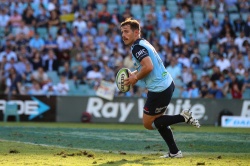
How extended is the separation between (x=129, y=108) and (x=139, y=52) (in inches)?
479

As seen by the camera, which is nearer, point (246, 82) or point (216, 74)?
point (246, 82)

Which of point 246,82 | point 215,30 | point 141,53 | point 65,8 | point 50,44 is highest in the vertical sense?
point 65,8

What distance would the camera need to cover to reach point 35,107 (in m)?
22.6

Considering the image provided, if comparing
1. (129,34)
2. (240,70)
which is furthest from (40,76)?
(129,34)

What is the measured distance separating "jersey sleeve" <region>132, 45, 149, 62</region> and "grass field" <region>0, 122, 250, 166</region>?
165 centimetres

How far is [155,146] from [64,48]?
43.3 ft

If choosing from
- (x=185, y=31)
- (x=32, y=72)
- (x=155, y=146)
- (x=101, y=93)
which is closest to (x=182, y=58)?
(x=185, y=31)

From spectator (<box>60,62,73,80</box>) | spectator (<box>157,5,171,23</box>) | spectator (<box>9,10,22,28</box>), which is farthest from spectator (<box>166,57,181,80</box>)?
spectator (<box>9,10,22,28</box>)

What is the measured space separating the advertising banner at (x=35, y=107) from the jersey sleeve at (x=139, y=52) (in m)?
12.5

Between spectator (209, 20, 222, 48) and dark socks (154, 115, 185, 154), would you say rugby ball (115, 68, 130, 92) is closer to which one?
dark socks (154, 115, 185, 154)

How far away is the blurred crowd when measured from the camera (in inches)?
940

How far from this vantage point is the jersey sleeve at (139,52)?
10431 mm

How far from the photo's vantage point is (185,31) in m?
27.3

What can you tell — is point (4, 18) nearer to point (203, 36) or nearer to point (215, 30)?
point (203, 36)
